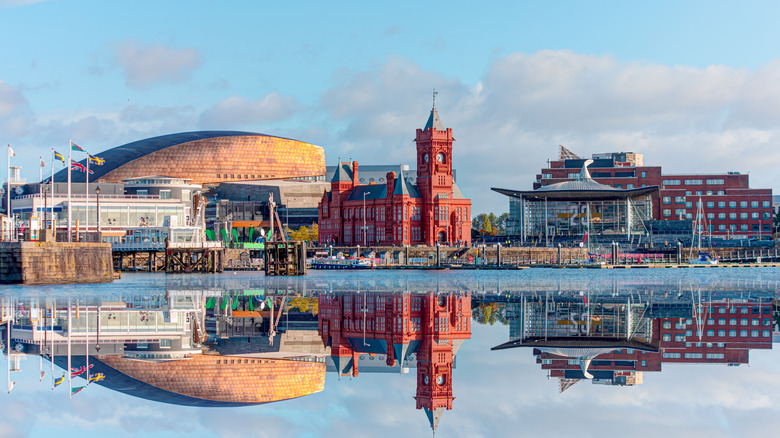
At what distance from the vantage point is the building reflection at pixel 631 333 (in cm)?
2472

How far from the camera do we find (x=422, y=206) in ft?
470

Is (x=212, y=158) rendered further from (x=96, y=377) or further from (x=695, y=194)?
(x=96, y=377)

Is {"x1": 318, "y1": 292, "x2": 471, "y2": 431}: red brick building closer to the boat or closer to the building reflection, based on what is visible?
the building reflection

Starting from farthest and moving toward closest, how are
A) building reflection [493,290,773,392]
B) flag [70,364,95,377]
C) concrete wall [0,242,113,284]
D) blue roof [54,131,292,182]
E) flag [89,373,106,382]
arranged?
blue roof [54,131,292,182]
concrete wall [0,242,113,284]
building reflection [493,290,773,392]
flag [70,364,95,377]
flag [89,373,106,382]

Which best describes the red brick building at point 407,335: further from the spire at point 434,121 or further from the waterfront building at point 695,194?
the waterfront building at point 695,194

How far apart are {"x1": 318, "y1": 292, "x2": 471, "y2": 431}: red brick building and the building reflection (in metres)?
2.33

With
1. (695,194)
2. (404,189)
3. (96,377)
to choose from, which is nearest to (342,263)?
(404,189)

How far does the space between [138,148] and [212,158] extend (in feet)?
47.3

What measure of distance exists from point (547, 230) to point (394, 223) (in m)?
32.2

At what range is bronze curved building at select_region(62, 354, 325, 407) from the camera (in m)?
21.7

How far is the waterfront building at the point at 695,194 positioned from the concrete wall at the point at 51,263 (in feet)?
373

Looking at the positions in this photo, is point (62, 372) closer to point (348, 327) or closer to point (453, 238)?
point (348, 327)

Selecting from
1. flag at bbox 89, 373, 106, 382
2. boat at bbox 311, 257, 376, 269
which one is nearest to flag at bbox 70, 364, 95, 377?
flag at bbox 89, 373, 106, 382

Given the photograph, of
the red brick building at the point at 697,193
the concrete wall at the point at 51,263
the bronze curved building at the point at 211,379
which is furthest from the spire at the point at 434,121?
the bronze curved building at the point at 211,379
